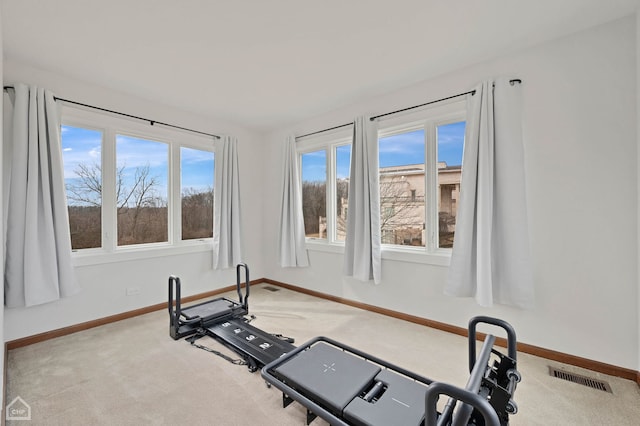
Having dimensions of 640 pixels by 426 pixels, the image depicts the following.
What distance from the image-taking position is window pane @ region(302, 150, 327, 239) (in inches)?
164

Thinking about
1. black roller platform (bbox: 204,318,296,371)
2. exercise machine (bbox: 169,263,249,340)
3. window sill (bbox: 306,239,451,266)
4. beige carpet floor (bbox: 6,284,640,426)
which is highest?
window sill (bbox: 306,239,451,266)

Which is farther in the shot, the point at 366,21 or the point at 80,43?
the point at 80,43

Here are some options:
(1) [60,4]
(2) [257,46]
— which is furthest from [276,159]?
(1) [60,4]

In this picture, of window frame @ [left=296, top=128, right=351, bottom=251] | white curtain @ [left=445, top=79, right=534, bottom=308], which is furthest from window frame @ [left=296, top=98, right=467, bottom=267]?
window frame @ [left=296, top=128, right=351, bottom=251]

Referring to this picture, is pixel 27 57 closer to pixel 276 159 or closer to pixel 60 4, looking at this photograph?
pixel 60 4

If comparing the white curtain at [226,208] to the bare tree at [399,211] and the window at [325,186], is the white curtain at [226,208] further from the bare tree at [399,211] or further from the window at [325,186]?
the bare tree at [399,211]

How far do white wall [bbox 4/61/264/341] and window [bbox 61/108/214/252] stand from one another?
0.66ft

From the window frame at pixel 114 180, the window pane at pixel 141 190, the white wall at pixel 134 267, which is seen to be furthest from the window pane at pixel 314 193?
the window pane at pixel 141 190

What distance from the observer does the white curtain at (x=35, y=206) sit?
2520 millimetres

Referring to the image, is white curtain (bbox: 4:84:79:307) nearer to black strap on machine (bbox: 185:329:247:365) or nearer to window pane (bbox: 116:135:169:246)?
window pane (bbox: 116:135:169:246)

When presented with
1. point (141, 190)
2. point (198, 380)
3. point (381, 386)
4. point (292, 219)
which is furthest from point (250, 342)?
point (141, 190)

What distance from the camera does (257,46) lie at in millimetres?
A: 2385

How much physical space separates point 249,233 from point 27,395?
→ 10.0 ft

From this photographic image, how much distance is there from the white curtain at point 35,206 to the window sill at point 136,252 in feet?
0.86
